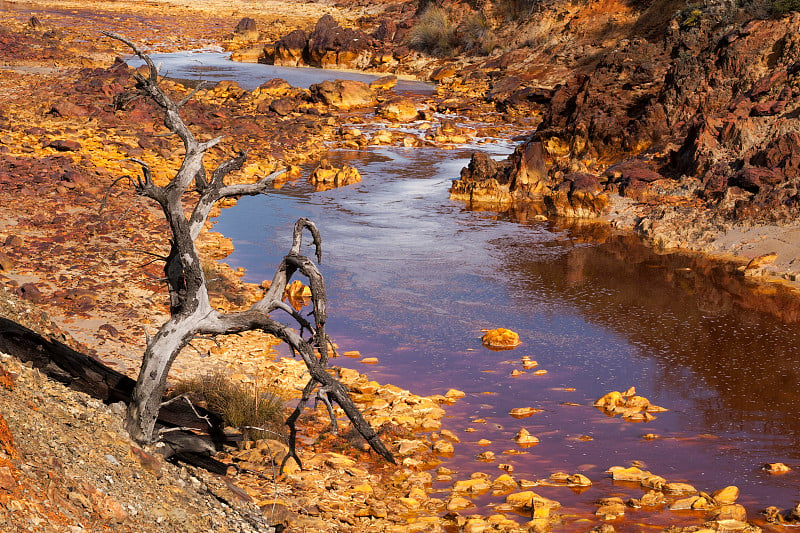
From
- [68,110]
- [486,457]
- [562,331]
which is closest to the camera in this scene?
[486,457]

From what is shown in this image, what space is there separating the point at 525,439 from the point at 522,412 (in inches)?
24.4

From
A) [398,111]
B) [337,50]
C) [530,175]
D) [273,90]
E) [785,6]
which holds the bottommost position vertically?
[530,175]

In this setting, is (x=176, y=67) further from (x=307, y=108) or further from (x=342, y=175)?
(x=342, y=175)

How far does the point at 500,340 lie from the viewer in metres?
9.72

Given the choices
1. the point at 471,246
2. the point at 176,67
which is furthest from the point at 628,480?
the point at 176,67

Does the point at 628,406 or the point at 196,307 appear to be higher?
the point at 196,307

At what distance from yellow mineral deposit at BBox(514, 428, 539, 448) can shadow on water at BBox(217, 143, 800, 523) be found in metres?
0.10

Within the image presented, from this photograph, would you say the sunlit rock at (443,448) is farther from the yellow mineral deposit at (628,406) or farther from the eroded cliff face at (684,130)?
the eroded cliff face at (684,130)

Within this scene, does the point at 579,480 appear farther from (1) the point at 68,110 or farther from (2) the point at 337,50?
(2) the point at 337,50

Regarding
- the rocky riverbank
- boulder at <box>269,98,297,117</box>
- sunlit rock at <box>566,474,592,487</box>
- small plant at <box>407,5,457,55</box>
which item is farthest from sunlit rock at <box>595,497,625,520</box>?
small plant at <box>407,5,457,55</box>

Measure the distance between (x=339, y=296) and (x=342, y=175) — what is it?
284 inches

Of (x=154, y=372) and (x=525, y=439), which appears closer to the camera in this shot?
(x=154, y=372)

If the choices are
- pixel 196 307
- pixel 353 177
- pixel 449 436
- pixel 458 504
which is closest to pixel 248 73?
pixel 353 177

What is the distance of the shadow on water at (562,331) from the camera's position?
7.27 metres
